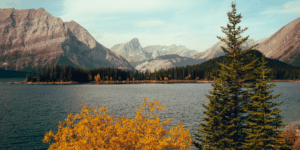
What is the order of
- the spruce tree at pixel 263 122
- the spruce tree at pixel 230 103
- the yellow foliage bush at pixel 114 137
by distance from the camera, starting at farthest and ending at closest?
the spruce tree at pixel 230 103 → the spruce tree at pixel 263 122 → the yellow foliage bush at pixel 114 137

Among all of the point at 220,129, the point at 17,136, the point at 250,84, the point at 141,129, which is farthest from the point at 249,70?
the point at 17,136

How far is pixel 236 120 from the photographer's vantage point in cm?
2364

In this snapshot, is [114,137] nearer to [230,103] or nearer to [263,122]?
[230,103]

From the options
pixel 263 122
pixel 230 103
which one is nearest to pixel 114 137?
pixel 230 103

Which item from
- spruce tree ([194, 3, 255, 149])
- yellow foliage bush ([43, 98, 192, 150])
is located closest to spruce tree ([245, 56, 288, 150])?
spruce tree ([194, 3, 255, 149])

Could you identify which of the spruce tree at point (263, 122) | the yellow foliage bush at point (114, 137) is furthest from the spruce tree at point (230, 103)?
the yellow foliage bush at point (114, 137)

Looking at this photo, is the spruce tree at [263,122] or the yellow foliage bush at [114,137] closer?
the yellow foliage bush at [114,137]

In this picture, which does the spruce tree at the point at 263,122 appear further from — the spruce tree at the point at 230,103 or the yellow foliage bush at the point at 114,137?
the yellow foliage bush at the point at 114,137

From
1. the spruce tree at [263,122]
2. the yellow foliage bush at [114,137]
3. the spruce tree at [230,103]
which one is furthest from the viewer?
the spruce tree at [230,103]

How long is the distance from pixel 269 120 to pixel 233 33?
12359 millimetres

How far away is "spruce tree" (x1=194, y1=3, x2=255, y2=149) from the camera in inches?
903

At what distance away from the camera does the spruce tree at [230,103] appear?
22.9 meters

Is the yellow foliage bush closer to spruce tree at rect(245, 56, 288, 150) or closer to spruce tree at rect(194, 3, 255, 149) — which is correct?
spruce tree at rect(194, 3, 255, 149)

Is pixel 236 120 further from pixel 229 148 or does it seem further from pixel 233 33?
pixel 233 33
